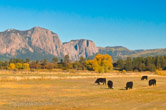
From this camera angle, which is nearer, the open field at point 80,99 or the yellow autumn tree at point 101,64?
the open field at point 80,99

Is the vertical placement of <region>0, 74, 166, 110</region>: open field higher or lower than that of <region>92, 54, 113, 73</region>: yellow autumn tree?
lower

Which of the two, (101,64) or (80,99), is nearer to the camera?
(80,99)

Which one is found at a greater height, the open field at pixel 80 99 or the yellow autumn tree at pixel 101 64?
the yellow autumn tree at pixel 101 64

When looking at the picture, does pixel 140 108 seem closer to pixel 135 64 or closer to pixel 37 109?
pixel 37 109

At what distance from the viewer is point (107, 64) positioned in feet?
365

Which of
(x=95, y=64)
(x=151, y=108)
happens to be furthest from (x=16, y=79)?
(x=95, y=64)

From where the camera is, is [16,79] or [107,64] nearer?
[16,79]

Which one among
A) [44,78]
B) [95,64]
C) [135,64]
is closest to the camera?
[44,78]

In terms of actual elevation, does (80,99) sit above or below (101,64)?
below

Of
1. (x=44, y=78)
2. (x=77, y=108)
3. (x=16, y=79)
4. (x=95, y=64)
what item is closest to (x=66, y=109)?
(x=77, y=108)

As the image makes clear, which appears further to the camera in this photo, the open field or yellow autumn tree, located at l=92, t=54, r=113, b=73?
yellow autumn tree, located at l=92, t=54, r=113, b=73

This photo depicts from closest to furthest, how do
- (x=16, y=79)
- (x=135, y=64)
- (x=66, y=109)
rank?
1. (x=66, y=109)
2. (x=16, y=79)
3. (x=135, y=64)

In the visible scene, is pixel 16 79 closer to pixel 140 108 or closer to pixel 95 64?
pixel 140 108

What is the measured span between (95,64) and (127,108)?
9277 centimetres
